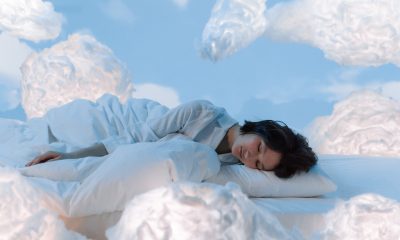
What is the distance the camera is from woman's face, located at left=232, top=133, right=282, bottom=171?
1.53 meters

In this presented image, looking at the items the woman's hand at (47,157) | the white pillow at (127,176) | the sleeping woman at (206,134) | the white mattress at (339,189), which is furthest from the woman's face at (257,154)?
the woman's hand at (47,157)

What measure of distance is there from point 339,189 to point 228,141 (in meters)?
0.42

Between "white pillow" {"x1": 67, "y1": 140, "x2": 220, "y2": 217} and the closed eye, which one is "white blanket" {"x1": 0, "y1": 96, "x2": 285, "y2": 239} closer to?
"white pillow" {"x1": 67, "y1": 140, "x2": 220, "y2": 217}

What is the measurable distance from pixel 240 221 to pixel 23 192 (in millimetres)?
401

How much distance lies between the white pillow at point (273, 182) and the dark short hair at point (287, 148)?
0.08 ft

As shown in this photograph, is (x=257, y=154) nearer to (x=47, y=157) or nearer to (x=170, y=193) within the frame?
(x=47, y=157)

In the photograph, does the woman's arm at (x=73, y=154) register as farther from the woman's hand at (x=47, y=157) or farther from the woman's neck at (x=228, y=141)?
the woman's neck at (x=228, y=141)

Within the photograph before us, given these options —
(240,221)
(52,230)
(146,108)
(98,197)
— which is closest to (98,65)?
(146,108)

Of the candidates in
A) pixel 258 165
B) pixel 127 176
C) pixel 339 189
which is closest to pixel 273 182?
pixel 258 165

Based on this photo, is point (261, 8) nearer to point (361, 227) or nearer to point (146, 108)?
point (146, 108)

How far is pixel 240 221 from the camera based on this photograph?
0.68 metres

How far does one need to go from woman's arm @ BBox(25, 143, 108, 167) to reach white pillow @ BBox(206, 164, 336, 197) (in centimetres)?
44

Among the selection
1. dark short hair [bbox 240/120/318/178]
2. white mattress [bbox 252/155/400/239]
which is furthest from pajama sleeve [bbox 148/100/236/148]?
white mattress [bbox 252/155/400/239]

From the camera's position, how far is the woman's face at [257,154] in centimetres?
153
